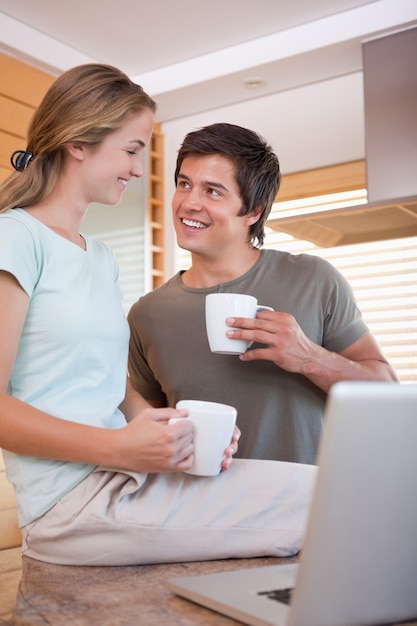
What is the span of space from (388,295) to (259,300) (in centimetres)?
187

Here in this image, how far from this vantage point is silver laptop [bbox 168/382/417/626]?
0.61 metres

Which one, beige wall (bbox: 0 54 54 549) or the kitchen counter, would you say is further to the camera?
beige wall (bbox: 0 54 54 549)

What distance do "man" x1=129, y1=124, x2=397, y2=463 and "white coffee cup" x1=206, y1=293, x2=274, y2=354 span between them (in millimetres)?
178

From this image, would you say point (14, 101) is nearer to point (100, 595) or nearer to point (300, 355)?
point (300, 355)

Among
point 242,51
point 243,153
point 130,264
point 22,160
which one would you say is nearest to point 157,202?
point 130,264

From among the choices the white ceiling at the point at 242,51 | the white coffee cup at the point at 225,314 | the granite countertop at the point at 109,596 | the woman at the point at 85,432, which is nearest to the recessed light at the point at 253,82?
the white ceiling at the point at 242,51

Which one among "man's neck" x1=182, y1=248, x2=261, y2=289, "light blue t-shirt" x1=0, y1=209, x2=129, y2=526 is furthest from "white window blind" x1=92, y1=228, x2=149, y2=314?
"light blue t-shirt" x1=0, y1=209, x2=129, y2=526

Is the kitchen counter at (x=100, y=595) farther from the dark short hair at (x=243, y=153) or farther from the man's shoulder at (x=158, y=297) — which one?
the dark short hair at (x=243, y=153)

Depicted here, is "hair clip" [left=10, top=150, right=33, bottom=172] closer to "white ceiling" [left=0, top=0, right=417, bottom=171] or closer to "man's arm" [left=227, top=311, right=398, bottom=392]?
"man's arm" [left=227, top=311, right=398, bottom=392]

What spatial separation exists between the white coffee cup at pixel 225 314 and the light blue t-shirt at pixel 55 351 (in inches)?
12.5

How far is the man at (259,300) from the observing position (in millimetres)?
1764

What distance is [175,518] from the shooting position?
3.28 feet

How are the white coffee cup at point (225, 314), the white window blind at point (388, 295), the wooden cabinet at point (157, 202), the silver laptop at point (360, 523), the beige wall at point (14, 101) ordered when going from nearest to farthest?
the silver laptop at point (360, 523) → the white coffee cup at point (225, 314) → the white window blind at point (388, 295) → the beige wall at point (14, 101) → the wooden cabinet at point (157, 202)

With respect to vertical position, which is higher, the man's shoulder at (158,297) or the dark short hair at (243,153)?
the dark short hair at (243,153)
